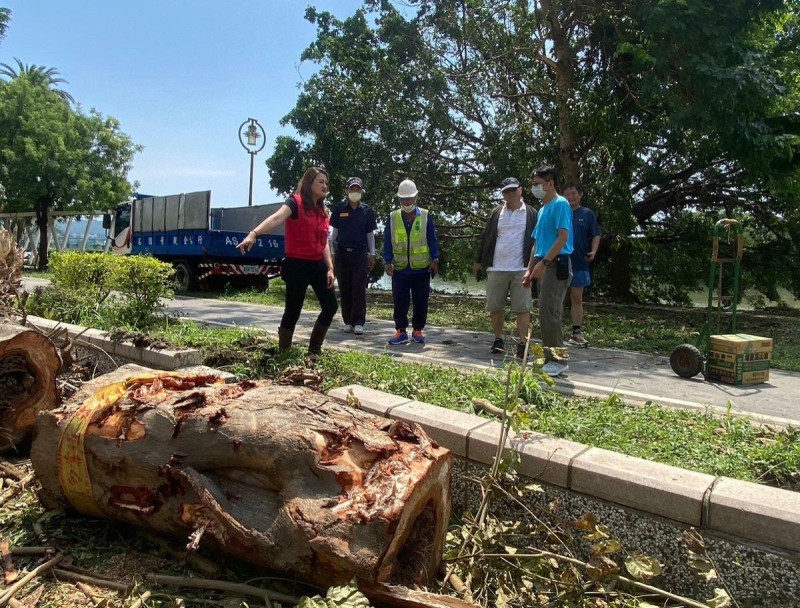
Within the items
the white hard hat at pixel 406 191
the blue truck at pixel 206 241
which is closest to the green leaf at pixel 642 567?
the white hard hat at pixel 406 191

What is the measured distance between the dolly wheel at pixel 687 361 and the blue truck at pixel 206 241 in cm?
1089

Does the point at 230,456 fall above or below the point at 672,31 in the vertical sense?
below

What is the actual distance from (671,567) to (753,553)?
29cm

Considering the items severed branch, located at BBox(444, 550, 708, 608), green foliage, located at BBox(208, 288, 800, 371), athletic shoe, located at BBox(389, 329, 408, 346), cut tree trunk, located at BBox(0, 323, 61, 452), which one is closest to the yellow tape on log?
cut tree trunk, located at BBox(0, 323, 61, 452)

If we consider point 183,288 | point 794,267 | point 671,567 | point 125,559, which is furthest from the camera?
point 183,288

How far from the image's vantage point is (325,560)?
193 cm

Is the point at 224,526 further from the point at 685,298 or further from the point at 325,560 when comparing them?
the point at 685,298

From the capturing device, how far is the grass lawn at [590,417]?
2680 mm

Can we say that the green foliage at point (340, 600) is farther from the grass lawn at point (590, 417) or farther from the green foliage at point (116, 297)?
the green foliage at point (116, 297)

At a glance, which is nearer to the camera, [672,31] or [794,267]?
[672,31]

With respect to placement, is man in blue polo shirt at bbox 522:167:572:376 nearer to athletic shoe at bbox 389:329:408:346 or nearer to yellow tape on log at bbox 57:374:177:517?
athletic shoe at bbox 389:329:408:346

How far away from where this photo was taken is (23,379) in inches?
141

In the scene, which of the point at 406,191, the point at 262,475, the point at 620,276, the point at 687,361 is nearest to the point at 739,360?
the point at 687,361

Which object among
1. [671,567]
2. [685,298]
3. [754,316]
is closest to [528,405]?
[671,567]
